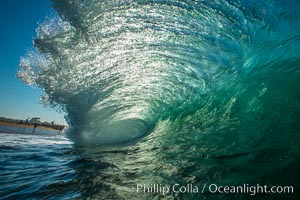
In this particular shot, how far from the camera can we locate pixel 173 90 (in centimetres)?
1089

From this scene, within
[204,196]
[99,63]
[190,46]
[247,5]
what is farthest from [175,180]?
[99,63]

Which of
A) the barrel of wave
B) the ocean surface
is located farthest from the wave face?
the barrel of wave

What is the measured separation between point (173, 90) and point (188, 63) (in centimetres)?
235

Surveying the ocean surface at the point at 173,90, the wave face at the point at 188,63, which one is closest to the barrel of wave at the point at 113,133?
the ocean surface at the point at 173,90

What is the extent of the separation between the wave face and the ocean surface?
0.03 meters

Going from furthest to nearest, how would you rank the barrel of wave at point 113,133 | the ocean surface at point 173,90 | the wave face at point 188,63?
1. the barrel of wave at point 113,133
2. the wave face at point 188,63
3. the ocean surface at point 173,90

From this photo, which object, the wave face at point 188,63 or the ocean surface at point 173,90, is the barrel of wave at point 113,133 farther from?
the wave face at point 188,63

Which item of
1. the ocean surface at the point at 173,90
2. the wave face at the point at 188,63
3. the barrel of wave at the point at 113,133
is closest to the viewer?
the ocean surface at the point at 173,90

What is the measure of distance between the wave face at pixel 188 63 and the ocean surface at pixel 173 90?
0.03 metres

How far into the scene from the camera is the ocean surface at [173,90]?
11.5 feet

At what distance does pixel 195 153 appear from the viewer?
4832 millimetres

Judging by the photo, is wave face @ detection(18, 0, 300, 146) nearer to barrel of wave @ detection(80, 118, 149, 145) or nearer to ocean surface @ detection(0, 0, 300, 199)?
ocean surface @ detection(0, 0, 300, 199)

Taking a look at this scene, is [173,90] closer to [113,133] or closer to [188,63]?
[188,63]

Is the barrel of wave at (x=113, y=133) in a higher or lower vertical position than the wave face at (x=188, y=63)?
lower
